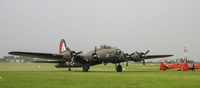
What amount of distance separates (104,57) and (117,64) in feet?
8.61

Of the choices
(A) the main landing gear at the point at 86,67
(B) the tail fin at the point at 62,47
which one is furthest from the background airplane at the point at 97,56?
(B) the tail fin at the point at 62,47

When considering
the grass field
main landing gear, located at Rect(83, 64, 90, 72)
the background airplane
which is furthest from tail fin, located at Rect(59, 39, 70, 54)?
the grass field

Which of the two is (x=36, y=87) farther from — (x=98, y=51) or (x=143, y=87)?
(x=98, y=51)

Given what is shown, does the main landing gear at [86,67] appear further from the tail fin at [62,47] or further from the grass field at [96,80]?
the grass field at [96,80]

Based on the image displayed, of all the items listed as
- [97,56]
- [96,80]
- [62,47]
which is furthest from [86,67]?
[96,80]

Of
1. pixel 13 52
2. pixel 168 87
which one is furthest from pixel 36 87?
pixel 13 52

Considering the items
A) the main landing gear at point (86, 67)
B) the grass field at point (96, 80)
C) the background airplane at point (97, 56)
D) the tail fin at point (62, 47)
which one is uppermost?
the tail fin at point (62, 47)

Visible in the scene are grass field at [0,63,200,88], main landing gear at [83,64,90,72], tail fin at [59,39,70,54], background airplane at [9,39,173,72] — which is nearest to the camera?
grass field at [0,63,200,88]

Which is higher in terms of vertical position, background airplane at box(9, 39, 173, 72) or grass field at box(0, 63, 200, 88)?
background airplane at box(9, 39, 173, 72)

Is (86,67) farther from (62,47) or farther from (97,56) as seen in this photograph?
(62,47)

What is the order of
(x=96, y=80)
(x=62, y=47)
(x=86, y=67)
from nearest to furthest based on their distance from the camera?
1. (x=96, y=80)
2. (x=86, y=67)
3. (x=62, y=47)

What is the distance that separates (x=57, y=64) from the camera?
1901 inches

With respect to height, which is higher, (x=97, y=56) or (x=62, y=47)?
(x=62, y=47)

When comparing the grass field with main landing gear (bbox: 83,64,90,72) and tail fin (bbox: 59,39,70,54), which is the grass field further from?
tail fin (bbox: 59,39,70,54)
